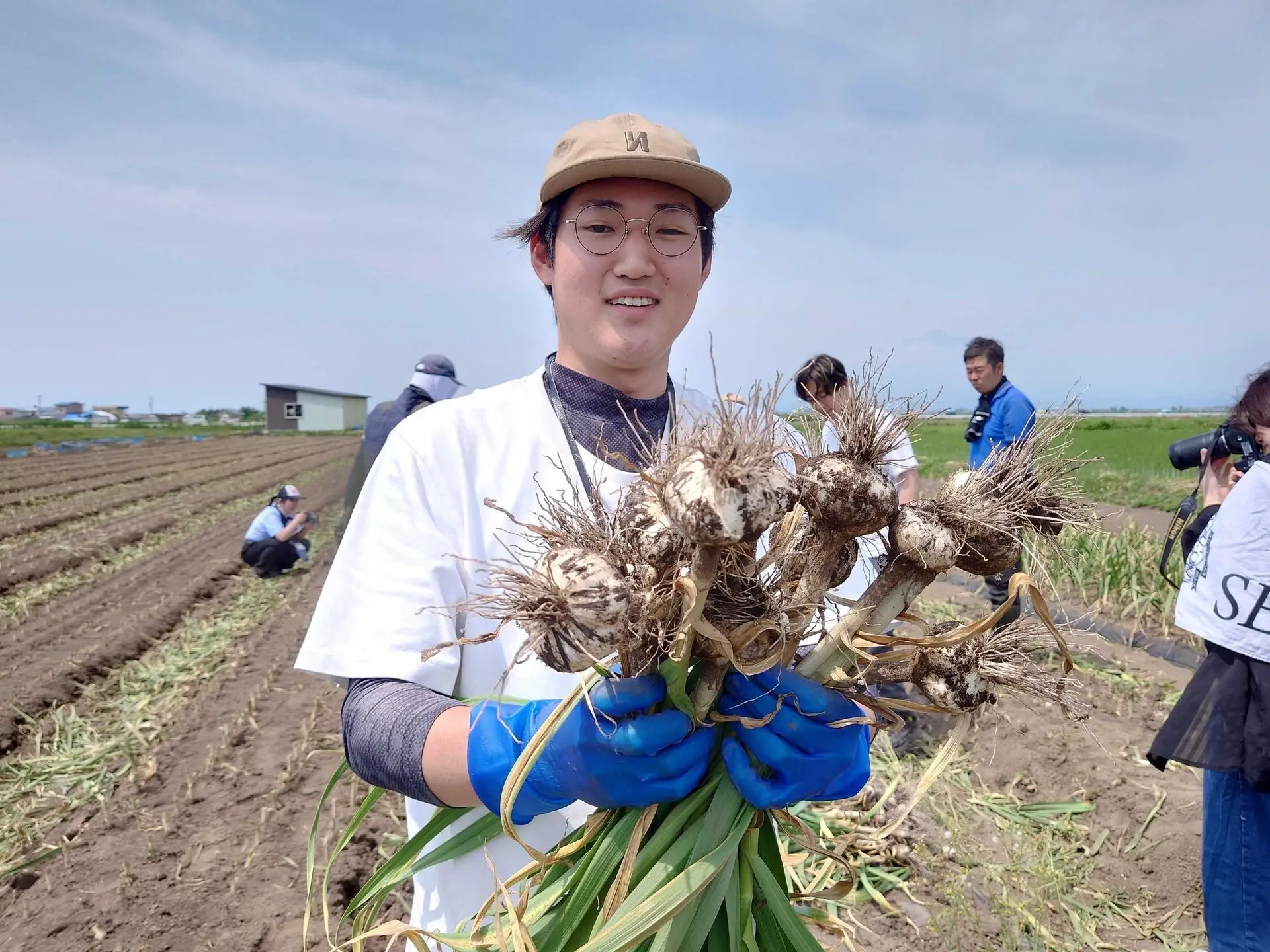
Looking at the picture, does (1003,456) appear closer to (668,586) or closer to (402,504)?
(668,586)

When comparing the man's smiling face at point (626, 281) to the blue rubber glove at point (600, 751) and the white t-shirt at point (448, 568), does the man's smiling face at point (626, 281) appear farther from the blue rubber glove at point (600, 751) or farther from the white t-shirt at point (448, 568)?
the blue rubber glove at point (600, 751)

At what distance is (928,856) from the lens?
3.02 m

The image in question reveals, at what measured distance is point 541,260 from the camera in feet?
5.50

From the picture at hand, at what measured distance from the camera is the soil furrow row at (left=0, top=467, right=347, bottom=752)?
197 inches

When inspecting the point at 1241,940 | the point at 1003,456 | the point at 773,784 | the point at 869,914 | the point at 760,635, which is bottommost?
the point at 869,914

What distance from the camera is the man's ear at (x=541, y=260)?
5.41 feet

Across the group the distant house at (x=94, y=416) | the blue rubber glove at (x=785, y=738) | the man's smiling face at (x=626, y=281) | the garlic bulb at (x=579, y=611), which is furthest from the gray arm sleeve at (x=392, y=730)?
the distant house at (x=94, y=416)

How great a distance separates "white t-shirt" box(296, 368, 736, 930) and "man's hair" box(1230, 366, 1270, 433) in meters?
2.07

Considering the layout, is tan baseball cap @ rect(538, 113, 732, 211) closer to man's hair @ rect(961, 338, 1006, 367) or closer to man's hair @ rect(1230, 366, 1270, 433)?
man's hair @ rect(1230, 366, 1270, 433)

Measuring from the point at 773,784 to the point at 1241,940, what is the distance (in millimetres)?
2073

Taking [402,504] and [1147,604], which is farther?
[1147,604]

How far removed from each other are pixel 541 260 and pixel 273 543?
872cm

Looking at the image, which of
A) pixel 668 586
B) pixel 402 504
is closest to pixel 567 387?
pixel 402 504

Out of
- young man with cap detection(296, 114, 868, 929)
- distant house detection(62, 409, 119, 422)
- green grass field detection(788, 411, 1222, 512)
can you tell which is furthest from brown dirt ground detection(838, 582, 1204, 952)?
distant house detection(62, 409, 119, 422)
